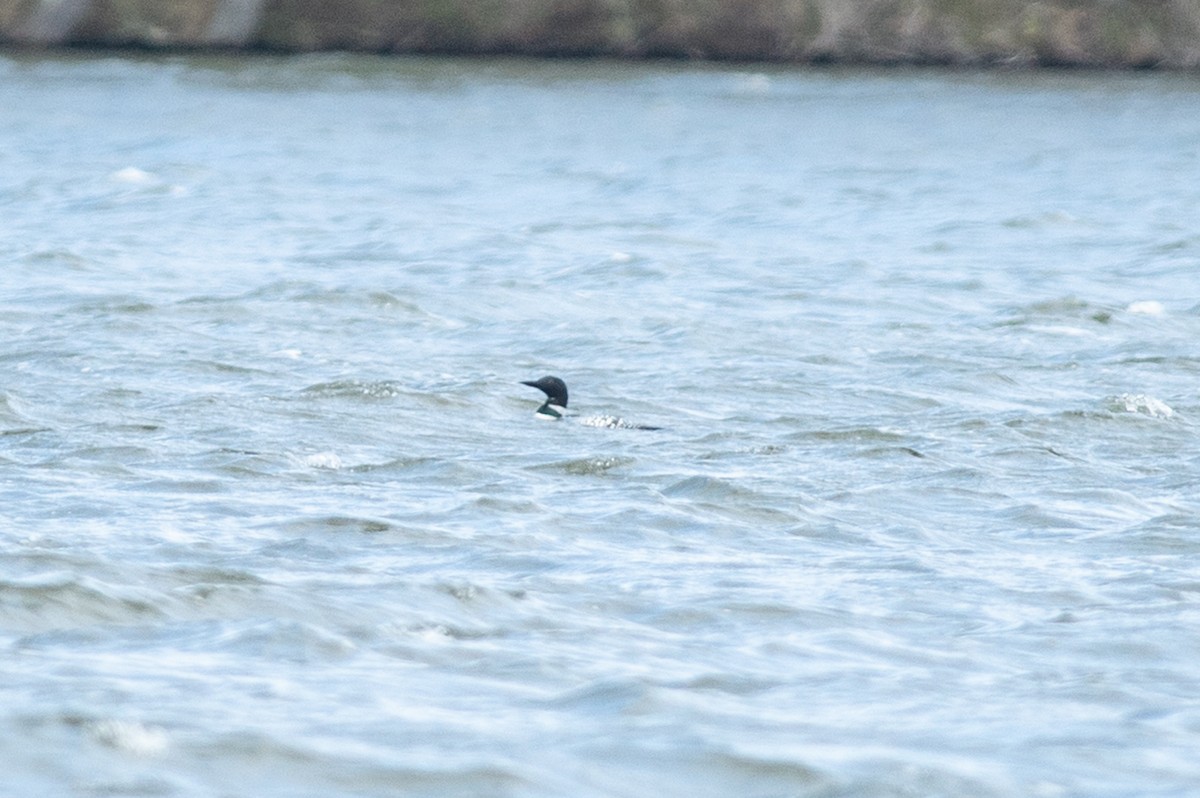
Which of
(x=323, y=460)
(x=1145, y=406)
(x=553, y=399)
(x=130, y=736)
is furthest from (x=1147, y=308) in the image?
(x=130, y=736)

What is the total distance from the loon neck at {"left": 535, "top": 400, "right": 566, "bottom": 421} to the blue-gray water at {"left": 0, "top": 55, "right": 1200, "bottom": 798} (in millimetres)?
198

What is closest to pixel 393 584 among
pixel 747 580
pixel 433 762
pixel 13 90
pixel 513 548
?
pixel 513 548

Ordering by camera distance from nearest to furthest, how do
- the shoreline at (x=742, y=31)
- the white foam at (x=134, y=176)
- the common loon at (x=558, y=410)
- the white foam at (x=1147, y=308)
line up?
1. the common loon at (x=558, y=410)
2. the white foam at (x=1147, y=308)
3. the white foam at (x=134, y=176)
4. the shoreline at (x=742, y=31)

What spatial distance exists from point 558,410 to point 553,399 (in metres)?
0.10

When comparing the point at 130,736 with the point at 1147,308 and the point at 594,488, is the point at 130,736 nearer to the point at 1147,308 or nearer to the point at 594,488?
the point at 594,488

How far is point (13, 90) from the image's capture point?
3011cm

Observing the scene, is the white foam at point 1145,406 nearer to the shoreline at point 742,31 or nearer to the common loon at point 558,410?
the common loon at point 558,410

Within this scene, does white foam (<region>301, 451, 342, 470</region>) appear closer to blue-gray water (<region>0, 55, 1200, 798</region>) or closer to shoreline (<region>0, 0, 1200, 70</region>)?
blue-gray water (<region>0, 55, 1200, 798</region>)

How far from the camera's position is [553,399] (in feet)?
35.9

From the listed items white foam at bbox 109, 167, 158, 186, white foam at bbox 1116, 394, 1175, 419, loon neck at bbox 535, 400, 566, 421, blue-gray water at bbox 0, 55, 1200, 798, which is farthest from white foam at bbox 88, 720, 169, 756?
white foam at bbox 109, 167, 158, 186

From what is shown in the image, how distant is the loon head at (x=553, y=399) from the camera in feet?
35.4

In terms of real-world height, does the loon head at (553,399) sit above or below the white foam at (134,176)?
above

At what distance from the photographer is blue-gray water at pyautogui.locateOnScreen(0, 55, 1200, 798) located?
568cm

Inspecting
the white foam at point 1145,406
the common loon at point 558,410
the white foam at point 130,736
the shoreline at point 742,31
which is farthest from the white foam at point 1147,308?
the shoreline at point 742,31
